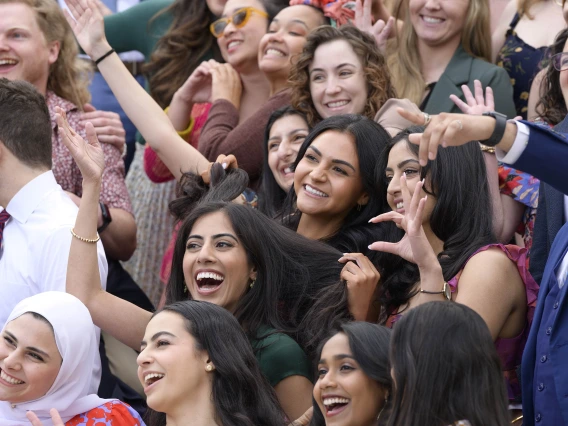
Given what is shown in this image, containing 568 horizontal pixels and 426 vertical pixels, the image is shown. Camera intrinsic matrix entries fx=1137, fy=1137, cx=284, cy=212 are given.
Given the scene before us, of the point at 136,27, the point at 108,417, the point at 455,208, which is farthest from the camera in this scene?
the point at 136,27

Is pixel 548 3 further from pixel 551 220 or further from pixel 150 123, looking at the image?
pixel 150 123

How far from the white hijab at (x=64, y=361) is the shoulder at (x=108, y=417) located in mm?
22

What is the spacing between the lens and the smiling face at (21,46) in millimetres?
5547

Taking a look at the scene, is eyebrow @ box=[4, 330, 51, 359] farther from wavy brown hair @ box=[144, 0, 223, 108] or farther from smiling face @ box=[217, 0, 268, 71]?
wavy brown hair @ box=[144, 0, 223, 108]

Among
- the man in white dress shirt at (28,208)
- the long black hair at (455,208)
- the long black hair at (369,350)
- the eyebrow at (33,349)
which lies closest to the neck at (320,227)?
the long black hair at (455,208)

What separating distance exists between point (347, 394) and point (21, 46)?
2.93 meters

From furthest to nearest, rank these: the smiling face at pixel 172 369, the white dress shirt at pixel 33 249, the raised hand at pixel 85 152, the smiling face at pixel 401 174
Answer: the white dress shirt at pixel 33 249 < the raised hand at pixel 85 152 < the smiling face at pixel 401 174 < the smiling face at pixel 172 369

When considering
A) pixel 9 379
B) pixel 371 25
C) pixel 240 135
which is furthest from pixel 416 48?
pixel 9 379

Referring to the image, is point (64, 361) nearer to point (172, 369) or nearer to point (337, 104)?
point (172, 369)

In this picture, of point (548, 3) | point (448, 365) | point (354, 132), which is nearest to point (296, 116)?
point (354, 132)

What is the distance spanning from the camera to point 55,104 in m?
5.62

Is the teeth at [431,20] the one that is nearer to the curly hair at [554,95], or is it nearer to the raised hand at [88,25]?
the curly hair at [554,95]

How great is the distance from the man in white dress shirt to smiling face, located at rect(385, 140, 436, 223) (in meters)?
1.22

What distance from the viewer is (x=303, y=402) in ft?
13.1
